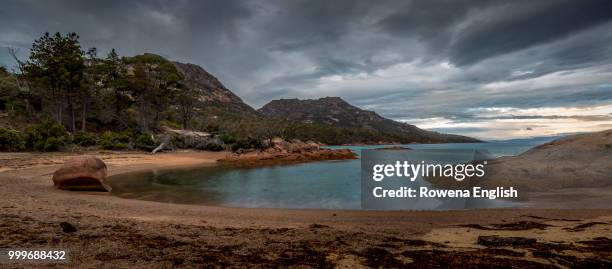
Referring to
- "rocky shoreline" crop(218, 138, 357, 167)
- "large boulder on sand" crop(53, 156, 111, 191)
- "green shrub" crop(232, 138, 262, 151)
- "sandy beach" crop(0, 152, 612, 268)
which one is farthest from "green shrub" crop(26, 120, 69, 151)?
"sandy beach" crop(0, 152, 612, 268)

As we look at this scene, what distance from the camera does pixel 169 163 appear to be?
33125 millimetres

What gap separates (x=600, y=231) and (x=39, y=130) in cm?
4359

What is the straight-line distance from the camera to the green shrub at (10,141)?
98.4 feet

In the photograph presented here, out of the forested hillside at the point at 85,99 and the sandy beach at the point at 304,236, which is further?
the forested hillside at the point at 85,99

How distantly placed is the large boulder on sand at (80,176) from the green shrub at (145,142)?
28000 mm

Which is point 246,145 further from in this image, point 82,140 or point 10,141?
point 10,141

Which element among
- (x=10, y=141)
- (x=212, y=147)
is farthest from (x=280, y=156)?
(x=10, y=141)

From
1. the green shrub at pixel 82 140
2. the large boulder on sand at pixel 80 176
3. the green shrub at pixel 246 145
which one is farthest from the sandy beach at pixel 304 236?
the green shrub at pixel 246 145

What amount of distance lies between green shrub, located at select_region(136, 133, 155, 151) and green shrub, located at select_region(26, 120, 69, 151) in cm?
812

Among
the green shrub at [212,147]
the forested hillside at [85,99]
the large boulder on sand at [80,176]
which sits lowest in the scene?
the large boulder on sand at [80,176]

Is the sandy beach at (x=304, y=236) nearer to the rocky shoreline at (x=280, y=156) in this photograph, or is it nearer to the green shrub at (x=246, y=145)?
the rocky shoreline at (x=280, y=156)

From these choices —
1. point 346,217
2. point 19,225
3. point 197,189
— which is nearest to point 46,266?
point 19,225

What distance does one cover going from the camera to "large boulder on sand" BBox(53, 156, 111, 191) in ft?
49.0

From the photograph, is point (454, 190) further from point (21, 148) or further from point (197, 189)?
point (21, 148)
